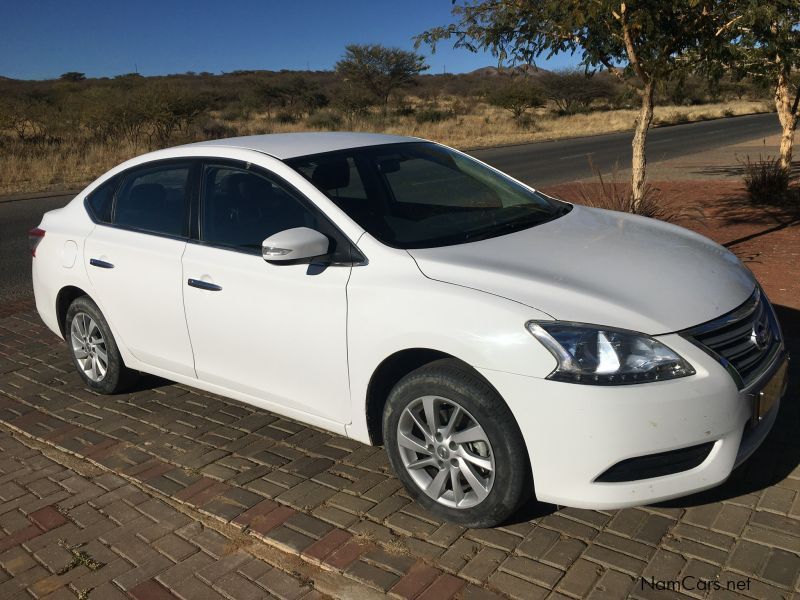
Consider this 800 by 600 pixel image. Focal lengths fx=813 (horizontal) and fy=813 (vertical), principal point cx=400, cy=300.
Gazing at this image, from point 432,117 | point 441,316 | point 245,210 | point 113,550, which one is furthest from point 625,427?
point 432,117

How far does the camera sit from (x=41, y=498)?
A: 4078 mm

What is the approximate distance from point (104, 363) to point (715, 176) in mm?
14488

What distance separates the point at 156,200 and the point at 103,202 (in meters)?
0.61

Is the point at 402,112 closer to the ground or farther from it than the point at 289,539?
farther from it

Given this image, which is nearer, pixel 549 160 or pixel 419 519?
pixel 419 519

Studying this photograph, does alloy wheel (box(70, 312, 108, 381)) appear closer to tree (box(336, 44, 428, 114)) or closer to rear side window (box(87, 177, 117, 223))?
rear side window (box(87, 177, 117, 223))

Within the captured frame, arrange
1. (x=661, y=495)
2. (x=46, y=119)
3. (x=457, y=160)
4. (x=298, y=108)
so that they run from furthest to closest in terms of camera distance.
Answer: (x=298, y=108) → (x=46, y=119) → (x=457, y=160) → (x=661, y=495)

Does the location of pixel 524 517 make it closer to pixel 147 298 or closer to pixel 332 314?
pixel 332 314

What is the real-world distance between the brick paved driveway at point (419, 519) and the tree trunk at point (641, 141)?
172 inches

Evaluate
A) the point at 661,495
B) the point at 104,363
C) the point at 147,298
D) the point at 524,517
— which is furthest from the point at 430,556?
the point at 104,363

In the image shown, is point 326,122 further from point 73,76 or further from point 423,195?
point 73,76

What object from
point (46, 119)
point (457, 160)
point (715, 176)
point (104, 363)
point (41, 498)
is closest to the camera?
point (41, 498)

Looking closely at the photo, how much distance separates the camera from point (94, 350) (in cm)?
545

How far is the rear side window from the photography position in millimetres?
5293
